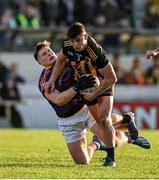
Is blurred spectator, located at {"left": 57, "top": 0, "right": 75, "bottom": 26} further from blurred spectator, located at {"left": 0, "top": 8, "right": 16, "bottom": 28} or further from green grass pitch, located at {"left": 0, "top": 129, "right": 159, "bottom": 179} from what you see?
green grass pitch, located at {"left": 0, "top": 129, "right": 159, "bottom": 179}

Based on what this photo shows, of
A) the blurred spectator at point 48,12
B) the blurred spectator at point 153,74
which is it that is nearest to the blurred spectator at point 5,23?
the blurred spectator at point 48,12

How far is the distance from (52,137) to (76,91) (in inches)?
266

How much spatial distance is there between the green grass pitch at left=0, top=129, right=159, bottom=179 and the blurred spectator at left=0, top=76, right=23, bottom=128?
247 inches

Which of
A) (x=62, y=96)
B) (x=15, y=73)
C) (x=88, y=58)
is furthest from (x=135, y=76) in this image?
(x=88, y=58)

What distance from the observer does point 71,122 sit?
1136 centimetres

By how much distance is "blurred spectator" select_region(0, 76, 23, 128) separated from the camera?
22.2m

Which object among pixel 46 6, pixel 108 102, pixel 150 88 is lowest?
pixel 150 88

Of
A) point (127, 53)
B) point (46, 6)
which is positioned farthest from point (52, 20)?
point (127, 53)

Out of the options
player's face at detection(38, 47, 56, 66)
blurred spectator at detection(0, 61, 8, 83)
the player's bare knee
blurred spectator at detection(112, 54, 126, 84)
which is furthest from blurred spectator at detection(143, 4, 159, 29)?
the player's bare knee

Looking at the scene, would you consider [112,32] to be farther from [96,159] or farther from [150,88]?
[96,159]

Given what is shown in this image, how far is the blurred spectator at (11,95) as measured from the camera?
72.8 ft

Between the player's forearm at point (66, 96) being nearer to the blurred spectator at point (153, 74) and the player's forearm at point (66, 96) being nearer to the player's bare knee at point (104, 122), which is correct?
the player's bare knee at point (104, 122)

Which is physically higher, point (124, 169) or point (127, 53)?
point (124, 169)

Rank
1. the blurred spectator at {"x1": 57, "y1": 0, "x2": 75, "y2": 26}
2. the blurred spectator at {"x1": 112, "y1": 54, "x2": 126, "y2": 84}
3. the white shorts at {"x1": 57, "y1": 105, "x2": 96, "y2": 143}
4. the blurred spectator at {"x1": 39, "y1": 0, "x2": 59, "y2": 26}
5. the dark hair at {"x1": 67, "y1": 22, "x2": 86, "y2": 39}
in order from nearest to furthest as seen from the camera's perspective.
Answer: the dark hair at {"x1": 67, "y1": 22, "x2": 86, "y2": 39} → the white shorts at {"x1": 57, "y1": 105, "x2": 96, "y2": 143} → the blurred spectator at {"x1": 112, "y1": 54, "x2": 126, "y2": 84} → the blurred spectator at {"x1": 57, "y1": 0, "x2": 75, "y2": 26} → the blurred spectator at {"x1": 39, "y1": 0, "x2": 59, "y2": 26}
